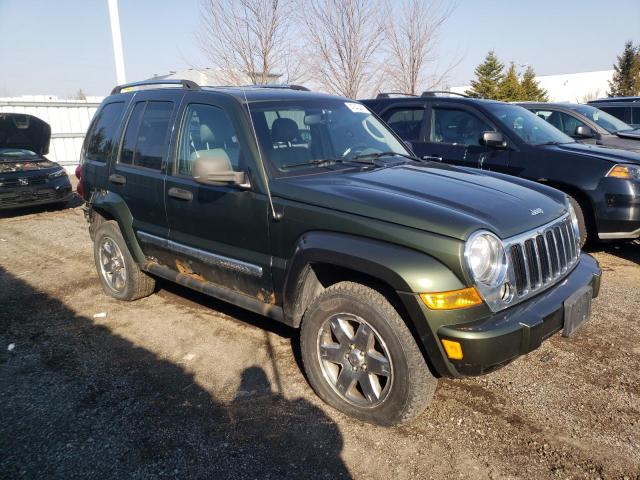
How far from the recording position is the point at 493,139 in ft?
18.9

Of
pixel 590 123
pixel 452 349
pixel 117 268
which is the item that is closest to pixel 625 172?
pixel 590 123

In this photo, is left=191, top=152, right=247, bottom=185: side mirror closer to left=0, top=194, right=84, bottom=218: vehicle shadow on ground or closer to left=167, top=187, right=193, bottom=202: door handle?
left=167, top=187, right=193, bottom=202: door handle

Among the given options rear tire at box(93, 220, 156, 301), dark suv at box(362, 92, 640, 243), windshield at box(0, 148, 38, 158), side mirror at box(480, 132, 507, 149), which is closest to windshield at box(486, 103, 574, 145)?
dark suv at box(362, 92, 640, 243)

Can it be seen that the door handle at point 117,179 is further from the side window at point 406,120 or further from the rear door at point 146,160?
the side window at point 406,120

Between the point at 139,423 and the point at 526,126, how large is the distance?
5.58 m

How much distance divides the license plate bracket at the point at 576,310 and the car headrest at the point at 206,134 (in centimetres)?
264

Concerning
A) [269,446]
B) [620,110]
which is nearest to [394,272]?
[269,446]

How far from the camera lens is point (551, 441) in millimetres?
2744

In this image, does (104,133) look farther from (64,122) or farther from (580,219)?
(64,122)

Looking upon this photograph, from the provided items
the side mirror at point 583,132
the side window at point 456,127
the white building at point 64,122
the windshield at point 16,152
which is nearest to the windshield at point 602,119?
the side mirror at point 583,132

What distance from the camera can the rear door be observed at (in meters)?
4.09

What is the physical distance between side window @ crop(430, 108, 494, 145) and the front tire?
13.5 feet

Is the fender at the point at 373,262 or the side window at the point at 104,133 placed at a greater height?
the side window at the point at 104,133

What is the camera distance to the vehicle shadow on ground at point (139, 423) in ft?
8.61
